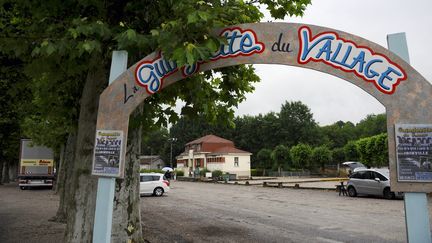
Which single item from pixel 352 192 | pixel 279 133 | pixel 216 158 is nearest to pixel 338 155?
pixel 216 158

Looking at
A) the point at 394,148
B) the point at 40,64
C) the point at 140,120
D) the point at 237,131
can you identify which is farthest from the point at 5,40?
the point at 237,131

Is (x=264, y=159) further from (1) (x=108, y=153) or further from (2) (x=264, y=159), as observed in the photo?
(1) (x=108, y=153)

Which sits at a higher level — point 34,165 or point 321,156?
point 321,156

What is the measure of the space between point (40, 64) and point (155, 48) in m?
1.95

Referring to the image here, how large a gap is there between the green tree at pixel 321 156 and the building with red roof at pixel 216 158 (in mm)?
11568

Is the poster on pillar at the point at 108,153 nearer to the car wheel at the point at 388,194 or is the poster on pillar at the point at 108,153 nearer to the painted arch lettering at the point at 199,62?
the painted arch lettering at the point at 199,62

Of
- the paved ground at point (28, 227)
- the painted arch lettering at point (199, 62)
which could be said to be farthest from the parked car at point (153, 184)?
the painted arch lettering at point (199, 62)

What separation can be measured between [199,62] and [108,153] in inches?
73.7

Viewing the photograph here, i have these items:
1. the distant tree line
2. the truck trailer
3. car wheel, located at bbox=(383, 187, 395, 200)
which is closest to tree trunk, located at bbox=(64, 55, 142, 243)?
car wheel, located at bbox=(383, 187, 395, 200)

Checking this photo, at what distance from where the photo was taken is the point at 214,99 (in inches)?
333

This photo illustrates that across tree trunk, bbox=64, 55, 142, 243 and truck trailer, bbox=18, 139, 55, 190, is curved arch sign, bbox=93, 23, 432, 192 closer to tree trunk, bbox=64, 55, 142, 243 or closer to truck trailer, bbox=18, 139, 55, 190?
tree trunk, bbox=64, 55, 142, 243

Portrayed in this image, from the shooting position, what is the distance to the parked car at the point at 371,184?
19.7m

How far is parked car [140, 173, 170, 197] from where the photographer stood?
2464 cm

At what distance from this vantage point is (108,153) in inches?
216
